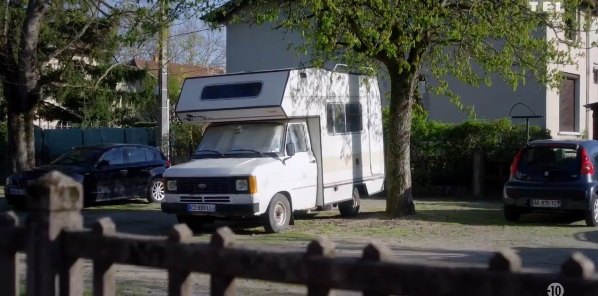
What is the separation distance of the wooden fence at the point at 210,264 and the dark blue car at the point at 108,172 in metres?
14.4

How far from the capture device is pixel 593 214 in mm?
14852

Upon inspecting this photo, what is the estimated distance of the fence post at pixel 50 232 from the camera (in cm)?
450

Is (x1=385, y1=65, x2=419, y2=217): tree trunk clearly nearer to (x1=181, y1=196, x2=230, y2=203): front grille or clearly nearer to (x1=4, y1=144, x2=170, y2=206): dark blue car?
(x1=181, y1=196, x2=230, y2=203): front grille

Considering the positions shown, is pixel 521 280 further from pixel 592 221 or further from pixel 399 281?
pixel 592 221

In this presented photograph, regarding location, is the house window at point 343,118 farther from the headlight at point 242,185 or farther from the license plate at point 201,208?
the license plate at point 201,208

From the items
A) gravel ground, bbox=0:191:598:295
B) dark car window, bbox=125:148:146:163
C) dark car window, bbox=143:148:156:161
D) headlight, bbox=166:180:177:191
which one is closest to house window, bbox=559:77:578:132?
gravel ground, bbox=0:191:598:295

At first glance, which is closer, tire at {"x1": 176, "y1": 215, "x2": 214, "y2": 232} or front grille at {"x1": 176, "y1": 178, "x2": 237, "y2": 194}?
front grille at {"x1": 176, "y1": 178, "x2": 237, "y2": 194}

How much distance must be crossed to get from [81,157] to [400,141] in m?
8.53

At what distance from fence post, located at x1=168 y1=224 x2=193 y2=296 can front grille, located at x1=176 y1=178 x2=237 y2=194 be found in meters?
9.27

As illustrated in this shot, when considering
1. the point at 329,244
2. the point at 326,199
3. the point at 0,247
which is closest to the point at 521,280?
the point at 329,244

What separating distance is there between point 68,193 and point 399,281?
83.5 inches

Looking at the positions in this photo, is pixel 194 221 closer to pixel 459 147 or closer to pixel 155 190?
pixel 155 190

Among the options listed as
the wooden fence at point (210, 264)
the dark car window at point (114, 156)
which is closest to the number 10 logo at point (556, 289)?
the wooden fence at point (210, 264)

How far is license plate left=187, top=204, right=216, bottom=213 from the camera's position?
13.7 m
